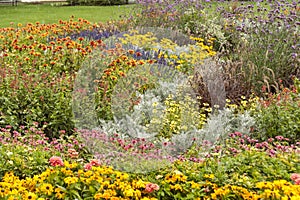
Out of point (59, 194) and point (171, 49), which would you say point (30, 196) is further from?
point (171, 49)

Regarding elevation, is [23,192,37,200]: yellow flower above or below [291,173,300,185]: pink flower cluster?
below

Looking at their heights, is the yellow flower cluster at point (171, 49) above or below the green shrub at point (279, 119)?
above

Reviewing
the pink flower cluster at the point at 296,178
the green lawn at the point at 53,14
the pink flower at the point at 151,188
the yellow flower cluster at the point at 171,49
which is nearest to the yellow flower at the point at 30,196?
the pink flower at the point at 151,188

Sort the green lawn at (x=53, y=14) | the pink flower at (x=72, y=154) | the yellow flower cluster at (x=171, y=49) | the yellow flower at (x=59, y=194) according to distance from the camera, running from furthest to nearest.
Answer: the green lawn at (x=53, y=14) → the yellow flower cluster at (x=171, y=49) → the pink flower at (x=72, y=154) → the yellow flower at (x=59, y=194)

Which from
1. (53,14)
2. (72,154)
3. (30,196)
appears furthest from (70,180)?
(53,14)

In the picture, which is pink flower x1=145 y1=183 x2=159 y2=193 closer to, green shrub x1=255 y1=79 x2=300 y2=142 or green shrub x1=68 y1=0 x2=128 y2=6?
green shrub x1=255 y1=79 x2=300 y2=142

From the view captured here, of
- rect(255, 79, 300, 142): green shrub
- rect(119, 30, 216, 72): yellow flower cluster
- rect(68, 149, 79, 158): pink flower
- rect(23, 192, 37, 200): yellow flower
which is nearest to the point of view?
rect(23, 192, 37, 200): yellow flower

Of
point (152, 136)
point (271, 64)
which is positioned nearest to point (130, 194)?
point (152, 136)

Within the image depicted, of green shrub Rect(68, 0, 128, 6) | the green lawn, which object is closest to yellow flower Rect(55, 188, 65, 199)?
the green lawn

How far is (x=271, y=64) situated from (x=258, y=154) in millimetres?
3071

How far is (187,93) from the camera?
5387 millimetres

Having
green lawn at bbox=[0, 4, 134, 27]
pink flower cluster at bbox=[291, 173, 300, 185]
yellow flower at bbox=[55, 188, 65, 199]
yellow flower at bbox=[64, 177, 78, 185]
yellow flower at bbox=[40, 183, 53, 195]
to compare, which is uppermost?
pink flower cluster at bbox=[291, 173, 300, 185]

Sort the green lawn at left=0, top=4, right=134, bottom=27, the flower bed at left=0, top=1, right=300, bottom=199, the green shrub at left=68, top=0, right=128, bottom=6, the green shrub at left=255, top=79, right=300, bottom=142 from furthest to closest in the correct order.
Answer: the green shrub at left=68, top=0, right=128, bottom=6, the green lawn at left=0, top=4, right=134, bottom=27, the green shrub at left=255, top=79, right=300, bottom=142, the flower bed at left=0, top=1, right=300, bottom=199

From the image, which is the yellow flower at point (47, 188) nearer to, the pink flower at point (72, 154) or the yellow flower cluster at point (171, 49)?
the pink flower at point (72, 154)
